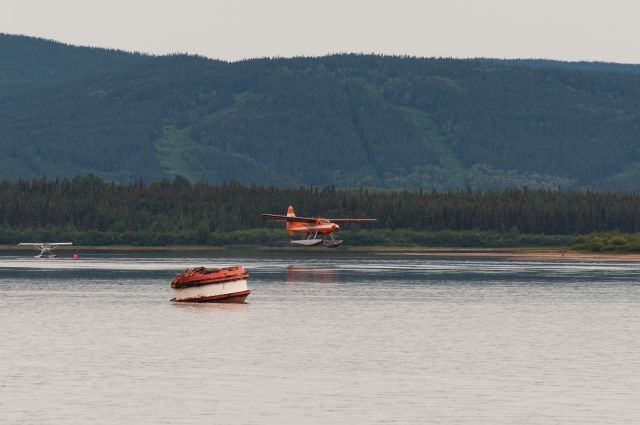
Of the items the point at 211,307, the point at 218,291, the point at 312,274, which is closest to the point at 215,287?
the point at 218,291

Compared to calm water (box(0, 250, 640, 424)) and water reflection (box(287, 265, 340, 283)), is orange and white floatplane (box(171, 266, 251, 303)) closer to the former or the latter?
calm water (box(0, 250, 640, 424))

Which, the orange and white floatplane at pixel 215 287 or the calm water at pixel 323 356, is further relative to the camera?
the orange and white floatplane at pixel 215 287

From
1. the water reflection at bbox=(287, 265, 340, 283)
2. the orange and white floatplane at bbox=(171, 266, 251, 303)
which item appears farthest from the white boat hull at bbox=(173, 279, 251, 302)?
the water reflection at bbox=(287, 265, 340, 283)

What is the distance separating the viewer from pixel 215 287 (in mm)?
109312

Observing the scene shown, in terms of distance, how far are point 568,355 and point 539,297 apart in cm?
4587

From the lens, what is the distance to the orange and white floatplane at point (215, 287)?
108 meters

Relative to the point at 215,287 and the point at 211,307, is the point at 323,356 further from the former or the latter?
the point at 215,287

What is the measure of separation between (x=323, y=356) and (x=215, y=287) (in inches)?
1484

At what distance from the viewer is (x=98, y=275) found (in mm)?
154750

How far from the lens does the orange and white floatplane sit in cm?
10831

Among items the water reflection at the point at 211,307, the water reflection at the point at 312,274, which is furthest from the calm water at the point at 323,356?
the water reflection at the point at 312,274

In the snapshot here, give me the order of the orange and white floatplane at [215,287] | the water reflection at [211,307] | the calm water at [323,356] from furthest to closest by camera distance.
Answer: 1. the orange and white floatplane at [215,287]
2. the water reflection at [211,307]
3. the calm water at [323,356]

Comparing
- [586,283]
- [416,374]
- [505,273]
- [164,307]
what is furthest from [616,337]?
[505,273]

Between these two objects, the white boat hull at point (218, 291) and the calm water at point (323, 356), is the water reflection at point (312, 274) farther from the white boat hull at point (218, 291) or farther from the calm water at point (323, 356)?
the white boat hull at point (218, 291)
